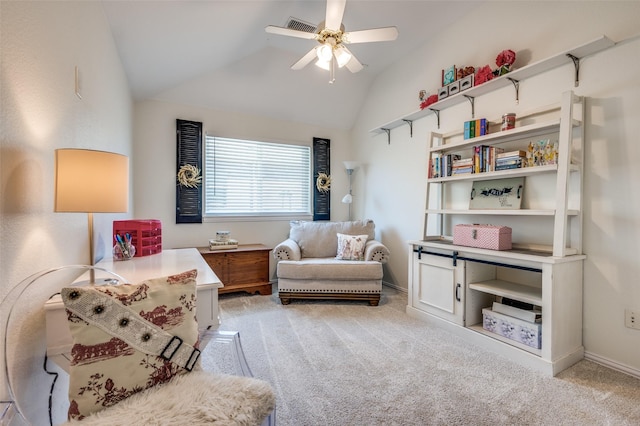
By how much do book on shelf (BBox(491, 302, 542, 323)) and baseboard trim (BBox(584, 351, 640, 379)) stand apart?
16.5 inches

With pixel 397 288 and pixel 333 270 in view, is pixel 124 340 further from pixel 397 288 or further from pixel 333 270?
pixel 397 288

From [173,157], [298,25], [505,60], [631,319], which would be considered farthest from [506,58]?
[173,157]

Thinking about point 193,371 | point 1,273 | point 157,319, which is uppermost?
point 1,273

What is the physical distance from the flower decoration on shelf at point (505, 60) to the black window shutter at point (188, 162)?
10.9 ft

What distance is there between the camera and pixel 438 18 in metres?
3.04

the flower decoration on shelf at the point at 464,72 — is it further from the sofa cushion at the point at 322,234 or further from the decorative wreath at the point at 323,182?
the decorative wreath at the point at 323,182

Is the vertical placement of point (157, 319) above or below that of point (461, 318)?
above

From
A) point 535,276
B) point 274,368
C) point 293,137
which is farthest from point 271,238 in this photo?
point 535,276

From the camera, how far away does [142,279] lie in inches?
58.9

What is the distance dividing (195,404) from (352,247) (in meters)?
2.75

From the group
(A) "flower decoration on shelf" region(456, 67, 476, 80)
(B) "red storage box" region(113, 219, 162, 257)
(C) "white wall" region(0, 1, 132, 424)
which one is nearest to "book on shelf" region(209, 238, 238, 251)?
(B) "red storage box" region(113, 219, 162, 257)

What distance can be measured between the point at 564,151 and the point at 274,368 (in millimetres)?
2416

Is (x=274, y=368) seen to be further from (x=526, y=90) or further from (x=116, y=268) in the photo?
(x=526, y=90)

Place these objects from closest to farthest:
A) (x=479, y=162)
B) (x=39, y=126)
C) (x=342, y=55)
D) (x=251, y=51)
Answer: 1. (x=39, y=126)
2. (x=342, y=55)
3. (x=479, y=162)
4. (x=251, y=51)
